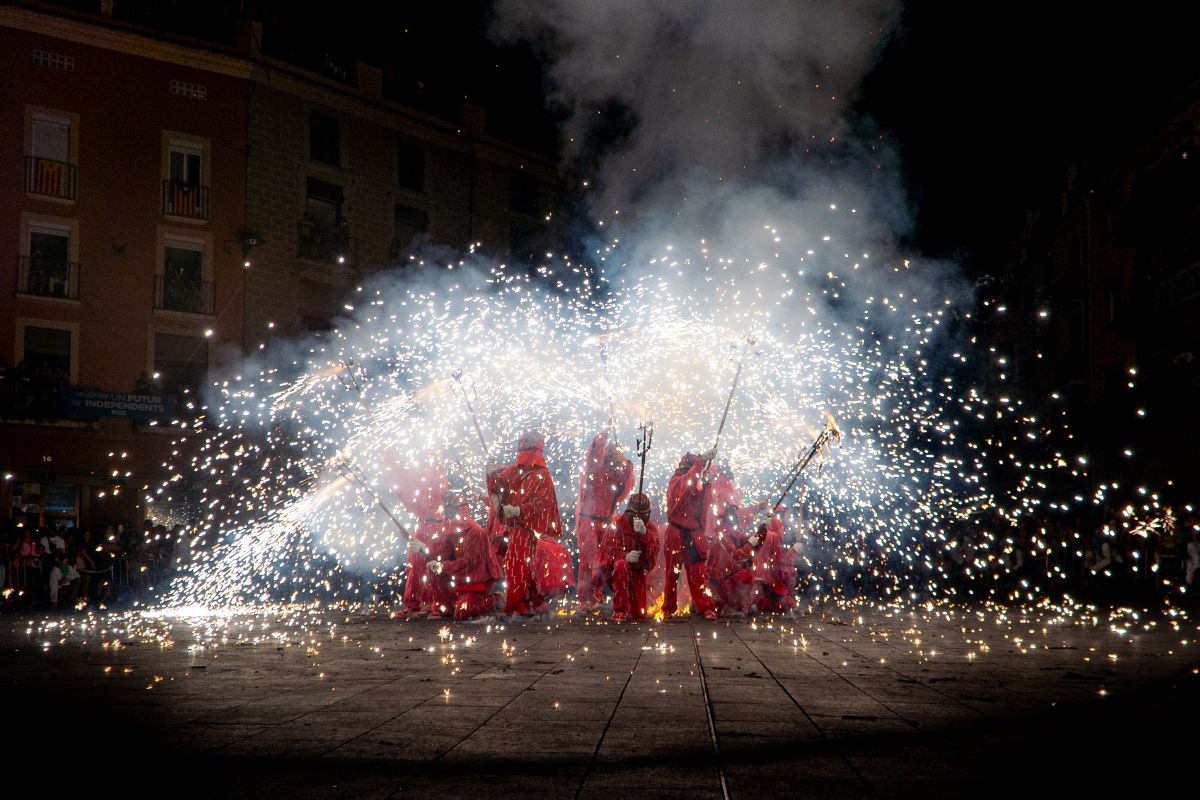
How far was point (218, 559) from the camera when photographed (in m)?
20.9

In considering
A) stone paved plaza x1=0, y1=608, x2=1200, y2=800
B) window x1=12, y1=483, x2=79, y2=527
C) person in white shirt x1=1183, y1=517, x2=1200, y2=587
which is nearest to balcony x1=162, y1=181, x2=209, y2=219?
window x1=12, y1=483, x2=79, y2=527

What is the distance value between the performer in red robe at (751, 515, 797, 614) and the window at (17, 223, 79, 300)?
58.8 ft

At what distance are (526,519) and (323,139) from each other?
62.1ft

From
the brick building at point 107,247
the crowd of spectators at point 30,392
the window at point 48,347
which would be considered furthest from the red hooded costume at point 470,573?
the window at point 48,347

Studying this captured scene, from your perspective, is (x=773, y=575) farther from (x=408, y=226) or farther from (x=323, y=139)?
(x=323, y=139)

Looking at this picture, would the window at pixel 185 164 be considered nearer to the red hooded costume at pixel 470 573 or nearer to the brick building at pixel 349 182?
the brick building at pixel 349 182

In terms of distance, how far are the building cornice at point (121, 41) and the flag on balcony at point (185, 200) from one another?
9.00 ft

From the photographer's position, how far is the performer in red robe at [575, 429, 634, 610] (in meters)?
13.3

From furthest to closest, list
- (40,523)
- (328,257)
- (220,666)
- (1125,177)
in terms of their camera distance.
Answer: (328,257), (1125,177), (40,523), (220,666)

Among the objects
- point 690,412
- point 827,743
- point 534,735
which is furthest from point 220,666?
point 690,412

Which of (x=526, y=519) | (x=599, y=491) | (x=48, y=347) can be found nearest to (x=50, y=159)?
(x=48, y=347)

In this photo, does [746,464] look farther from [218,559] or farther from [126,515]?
[126,515]

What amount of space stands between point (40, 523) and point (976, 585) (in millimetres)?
18480

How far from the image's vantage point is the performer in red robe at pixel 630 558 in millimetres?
12219
